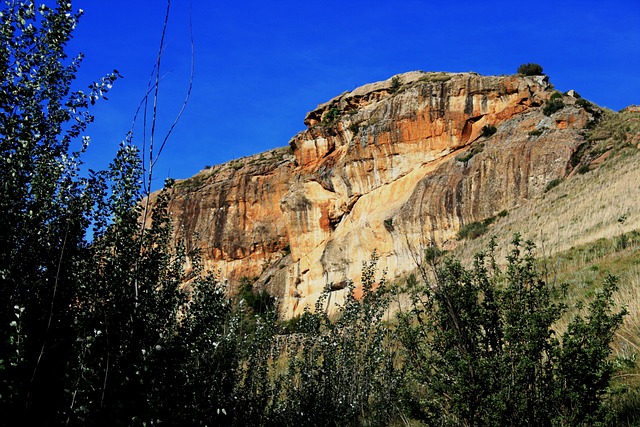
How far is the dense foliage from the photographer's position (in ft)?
16.9

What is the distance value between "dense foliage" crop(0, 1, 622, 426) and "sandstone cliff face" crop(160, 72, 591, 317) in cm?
2333

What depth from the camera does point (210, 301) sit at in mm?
7785

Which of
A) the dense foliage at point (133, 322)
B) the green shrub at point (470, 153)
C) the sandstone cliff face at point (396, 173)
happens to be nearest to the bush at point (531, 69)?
the sandstone cliff face at point (396, 173)

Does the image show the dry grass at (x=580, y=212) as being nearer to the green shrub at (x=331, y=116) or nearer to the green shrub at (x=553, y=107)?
the green shrub at (x=553, y=107)

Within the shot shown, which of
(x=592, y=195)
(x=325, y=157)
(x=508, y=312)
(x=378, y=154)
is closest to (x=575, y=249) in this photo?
(x=592, y=195)

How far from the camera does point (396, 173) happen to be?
43812mm

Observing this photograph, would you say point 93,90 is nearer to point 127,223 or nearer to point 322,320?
point 127,223

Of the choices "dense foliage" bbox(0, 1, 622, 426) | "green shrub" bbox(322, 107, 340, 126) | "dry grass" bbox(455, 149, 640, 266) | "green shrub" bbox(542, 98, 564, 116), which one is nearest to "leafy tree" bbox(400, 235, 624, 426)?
"dense foliage" bbox(0, 1, 622, 426)

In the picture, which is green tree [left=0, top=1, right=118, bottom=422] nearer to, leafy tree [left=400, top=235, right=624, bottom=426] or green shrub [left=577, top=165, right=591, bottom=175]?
leafy tree [left=400, top=235, right=624, bottom=426]

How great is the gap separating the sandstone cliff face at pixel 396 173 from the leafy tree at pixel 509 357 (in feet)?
76.9

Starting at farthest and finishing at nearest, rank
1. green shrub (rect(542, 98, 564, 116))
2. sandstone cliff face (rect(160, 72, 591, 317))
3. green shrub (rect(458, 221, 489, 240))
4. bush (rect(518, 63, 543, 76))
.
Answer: bush (rect(518, 63, 543, 76))
green shrub (rect(542, 98, 564, 116))
sandstone cliff face (rect(160, 72, 591, 317))
green shrub (rect(458, 221, 489, 240))

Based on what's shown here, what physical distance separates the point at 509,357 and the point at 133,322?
3747 millimetres

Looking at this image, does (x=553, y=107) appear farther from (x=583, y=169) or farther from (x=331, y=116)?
(x=331, y=116)

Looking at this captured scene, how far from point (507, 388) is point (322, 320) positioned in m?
7.54
